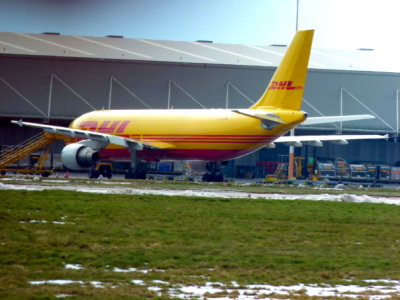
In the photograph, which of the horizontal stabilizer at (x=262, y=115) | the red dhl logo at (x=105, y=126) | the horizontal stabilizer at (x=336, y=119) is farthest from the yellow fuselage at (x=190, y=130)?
the horizontal stabilizer at (x=336, y=119)

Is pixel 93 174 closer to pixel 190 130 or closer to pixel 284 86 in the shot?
pixel 190 130

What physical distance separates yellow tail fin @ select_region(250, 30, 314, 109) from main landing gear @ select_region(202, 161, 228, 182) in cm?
814

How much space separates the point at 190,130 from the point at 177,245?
37.3 metres

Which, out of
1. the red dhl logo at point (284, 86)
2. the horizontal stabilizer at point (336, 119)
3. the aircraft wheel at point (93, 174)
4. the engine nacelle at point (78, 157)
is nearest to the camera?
the red dhl logo at point (284, 86)

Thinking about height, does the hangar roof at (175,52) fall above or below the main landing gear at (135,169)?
above

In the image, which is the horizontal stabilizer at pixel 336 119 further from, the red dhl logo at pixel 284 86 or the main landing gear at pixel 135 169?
the main landing gear at pixel 135 169

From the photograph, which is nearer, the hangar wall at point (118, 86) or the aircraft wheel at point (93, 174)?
the aircraft wheel at point (93, 174)

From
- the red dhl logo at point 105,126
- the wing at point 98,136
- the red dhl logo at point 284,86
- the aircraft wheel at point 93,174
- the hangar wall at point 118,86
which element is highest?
the hangar wall at point 118,86

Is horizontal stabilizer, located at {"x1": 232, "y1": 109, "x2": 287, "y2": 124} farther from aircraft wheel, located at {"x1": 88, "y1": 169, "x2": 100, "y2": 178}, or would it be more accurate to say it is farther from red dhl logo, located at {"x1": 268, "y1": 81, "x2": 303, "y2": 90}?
aircraft wheel, located at {"x1": 88, "y1": 169, "x2": 100, "y2": 178}

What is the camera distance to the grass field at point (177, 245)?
1566cm

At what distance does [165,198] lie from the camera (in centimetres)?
3281

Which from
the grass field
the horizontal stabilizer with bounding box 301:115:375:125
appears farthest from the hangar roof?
the grass field

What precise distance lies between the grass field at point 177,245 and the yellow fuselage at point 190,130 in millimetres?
23700

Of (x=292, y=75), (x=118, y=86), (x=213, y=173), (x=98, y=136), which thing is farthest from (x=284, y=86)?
(x=118, y=86)
